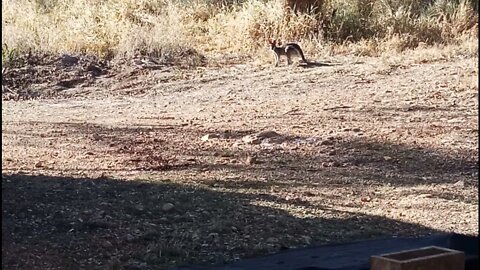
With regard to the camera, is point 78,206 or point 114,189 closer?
point 78,206

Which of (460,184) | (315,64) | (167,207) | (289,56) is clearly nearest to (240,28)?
(289,56)

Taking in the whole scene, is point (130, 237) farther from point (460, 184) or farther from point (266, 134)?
point (266, 134)

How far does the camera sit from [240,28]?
12438mm

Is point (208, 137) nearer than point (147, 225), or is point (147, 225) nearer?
point (147, 225)

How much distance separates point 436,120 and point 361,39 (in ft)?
13.0

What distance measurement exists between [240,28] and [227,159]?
562 cm

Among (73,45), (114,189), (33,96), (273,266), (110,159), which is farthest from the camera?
(73,45)

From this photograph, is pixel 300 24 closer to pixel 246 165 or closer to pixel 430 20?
pixel 430 20

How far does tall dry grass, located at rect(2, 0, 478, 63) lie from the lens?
11.7 m

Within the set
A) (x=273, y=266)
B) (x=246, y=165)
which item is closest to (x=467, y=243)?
(x=273, y=266)

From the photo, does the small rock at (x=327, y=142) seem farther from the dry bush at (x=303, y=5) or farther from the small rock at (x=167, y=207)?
the dry bush at (x=303, y=5)

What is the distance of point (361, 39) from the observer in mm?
12156

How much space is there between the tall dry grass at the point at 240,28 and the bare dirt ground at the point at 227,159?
68cm

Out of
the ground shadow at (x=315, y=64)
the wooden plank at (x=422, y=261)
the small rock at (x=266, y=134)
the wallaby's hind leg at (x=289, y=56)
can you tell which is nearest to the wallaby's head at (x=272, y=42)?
the wallaby's hind leg at (x=289, y=56)
